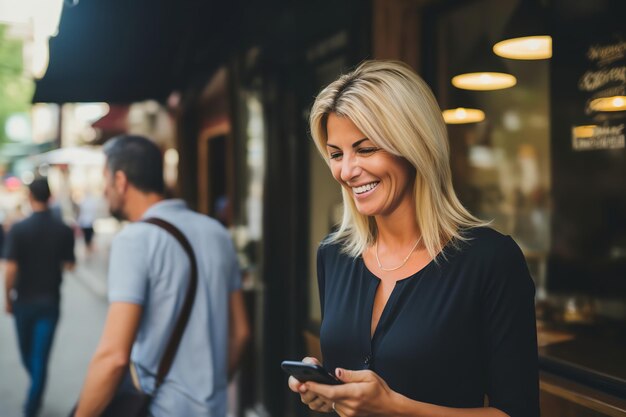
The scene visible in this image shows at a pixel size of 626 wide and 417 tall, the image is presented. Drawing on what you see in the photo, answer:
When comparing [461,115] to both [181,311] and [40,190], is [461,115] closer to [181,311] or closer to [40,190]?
[181,311]

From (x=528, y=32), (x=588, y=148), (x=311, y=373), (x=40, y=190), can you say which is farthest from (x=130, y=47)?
(x=311, y=373)

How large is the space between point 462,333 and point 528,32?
2.33 metres

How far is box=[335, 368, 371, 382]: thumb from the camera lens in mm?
1547

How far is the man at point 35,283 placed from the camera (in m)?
5.92

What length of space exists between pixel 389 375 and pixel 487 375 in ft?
0.76

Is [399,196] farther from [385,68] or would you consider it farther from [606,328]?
[606,328]

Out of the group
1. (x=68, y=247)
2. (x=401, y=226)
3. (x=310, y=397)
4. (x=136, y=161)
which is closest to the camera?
(x=310, y=397)

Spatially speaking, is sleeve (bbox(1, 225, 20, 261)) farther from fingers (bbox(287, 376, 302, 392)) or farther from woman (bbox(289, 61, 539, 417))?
fingers (bbox(287, 376, 302, 392))

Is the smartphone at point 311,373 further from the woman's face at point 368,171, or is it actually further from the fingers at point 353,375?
the woman's face at point 368,171

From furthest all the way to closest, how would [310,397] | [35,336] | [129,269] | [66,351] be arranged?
[66,351], [35,336], [129,269], [310,397]

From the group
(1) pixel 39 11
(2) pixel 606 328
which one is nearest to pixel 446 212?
(2) pixel 606 328

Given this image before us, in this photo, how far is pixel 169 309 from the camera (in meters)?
2.70

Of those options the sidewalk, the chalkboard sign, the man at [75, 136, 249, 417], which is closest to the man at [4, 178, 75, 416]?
the sidewalk

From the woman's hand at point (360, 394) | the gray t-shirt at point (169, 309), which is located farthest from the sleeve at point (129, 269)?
the woman's hand at point (360, 394)
